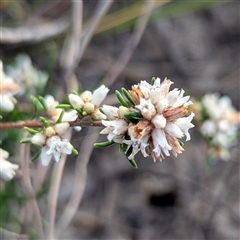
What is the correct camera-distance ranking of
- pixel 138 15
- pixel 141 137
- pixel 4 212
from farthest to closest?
pixel 138 15, pixel 4 212, pixel 141 137

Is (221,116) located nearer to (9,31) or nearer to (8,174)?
(8,174)

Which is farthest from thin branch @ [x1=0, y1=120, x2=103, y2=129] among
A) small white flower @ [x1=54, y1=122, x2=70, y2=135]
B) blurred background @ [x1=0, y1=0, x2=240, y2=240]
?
blurred background @ [x1=0, y1=0, x2=240, y2=240]

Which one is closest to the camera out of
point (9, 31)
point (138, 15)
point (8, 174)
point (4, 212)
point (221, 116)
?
point (8, 174)

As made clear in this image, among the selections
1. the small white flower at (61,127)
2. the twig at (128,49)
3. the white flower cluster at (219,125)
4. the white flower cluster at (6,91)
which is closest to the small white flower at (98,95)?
the small white flower at (61,127)

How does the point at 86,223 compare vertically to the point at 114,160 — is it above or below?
below

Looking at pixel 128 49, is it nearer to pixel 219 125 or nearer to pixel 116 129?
pixel 219 125

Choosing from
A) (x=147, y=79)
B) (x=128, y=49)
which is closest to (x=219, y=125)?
(x=147, y=79)

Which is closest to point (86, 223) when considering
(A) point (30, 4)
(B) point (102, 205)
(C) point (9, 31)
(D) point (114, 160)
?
(B) point (102, 205)
